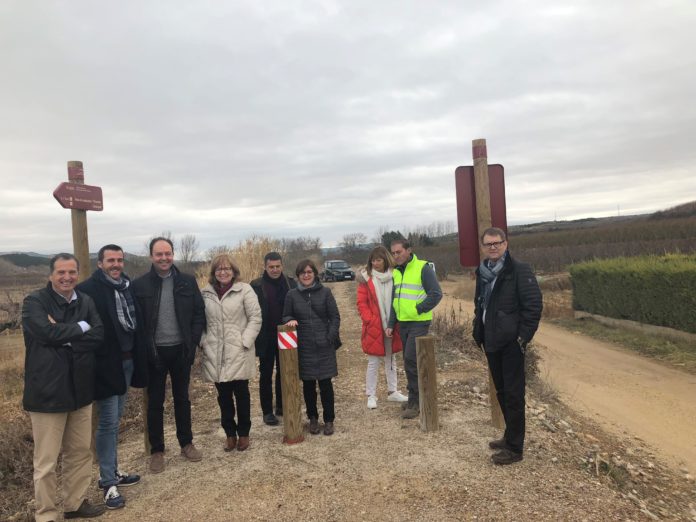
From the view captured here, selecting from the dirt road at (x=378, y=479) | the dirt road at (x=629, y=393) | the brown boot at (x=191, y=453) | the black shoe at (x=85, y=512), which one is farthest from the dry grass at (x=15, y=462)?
the dirt road at (x=629, y=393)

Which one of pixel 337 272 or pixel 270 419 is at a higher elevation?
pixel 337 272

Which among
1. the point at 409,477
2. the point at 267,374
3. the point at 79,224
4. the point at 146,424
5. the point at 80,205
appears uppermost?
the point at 80,205

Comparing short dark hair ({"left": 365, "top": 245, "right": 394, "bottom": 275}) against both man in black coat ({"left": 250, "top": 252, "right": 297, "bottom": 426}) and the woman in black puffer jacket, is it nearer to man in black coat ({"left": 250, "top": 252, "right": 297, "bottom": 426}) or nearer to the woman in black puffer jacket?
the woman in black puffer jacket

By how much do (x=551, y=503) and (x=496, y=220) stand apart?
257 cm

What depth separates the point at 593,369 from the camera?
895cm

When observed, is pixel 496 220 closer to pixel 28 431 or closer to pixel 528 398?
pixel 528 398

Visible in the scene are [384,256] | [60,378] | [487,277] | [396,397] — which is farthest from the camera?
[396,397]

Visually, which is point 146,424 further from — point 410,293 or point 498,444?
point 498,444

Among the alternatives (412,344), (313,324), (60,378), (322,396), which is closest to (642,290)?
(412,344)

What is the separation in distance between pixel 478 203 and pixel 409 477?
103 inches

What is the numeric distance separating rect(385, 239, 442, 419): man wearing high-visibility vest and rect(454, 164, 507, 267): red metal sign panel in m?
0.50

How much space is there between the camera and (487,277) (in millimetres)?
4043

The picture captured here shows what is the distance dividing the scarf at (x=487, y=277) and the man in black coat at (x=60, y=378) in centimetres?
299

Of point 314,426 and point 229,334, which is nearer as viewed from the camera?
point 229,334
